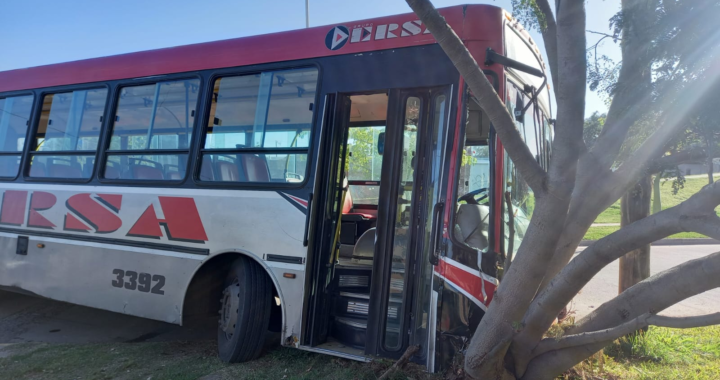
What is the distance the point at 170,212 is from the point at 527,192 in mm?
3433

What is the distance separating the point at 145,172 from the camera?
17.3 feet

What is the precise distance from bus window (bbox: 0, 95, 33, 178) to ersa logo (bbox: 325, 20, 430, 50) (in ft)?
15.0

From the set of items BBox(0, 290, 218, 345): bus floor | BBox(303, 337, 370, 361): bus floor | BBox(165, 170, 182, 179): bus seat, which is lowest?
BBox(0, 290, 218, 345): bus floor

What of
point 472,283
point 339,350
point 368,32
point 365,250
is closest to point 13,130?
point 365,250

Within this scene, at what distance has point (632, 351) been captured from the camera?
179 inches

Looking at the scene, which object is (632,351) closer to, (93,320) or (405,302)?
(405,302)

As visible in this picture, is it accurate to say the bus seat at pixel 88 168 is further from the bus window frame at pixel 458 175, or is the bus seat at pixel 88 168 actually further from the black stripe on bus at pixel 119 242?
the bus window frame at pixel 458 175

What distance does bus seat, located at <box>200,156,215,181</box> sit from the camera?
191 inches

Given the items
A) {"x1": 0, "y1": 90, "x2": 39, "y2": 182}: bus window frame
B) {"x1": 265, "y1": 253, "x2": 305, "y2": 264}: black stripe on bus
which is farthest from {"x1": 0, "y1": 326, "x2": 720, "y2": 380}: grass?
{"x1": 0, "y1": 90, "x2": 39, "y2": 182}: bus window frame

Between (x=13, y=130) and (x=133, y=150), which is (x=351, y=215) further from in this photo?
(x=13, y=130)

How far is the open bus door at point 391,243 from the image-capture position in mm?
3791

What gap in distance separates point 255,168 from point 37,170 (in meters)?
3.44

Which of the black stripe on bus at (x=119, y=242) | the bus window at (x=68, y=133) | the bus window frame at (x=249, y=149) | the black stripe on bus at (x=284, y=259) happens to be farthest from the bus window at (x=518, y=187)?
the bus window at (x=68, y=133)

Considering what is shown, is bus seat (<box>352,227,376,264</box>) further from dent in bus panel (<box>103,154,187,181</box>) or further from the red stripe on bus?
dent in bus panel (<box>103,154,187,181</box>)
